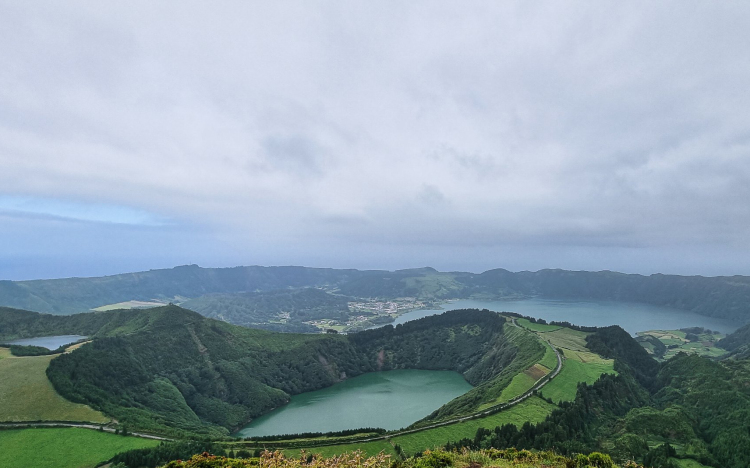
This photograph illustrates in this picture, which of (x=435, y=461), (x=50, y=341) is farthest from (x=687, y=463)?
(x=50, y=341)

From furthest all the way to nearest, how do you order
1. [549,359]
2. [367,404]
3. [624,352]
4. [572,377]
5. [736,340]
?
1. [736,340]
2. [624,352]
3. [367,404]
4. [549,359]
5. [572,377]

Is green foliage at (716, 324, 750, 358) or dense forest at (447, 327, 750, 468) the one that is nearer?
dense forest at (447, 327, 750, 468)

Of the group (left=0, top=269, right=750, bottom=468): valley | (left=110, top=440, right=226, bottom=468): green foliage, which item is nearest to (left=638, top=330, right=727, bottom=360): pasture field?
(left=0, top=269, right=750, bottom=468): valley

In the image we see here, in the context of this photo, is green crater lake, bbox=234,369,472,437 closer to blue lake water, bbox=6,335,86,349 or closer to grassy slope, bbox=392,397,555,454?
grassy slope, bbox=392,397,555,454

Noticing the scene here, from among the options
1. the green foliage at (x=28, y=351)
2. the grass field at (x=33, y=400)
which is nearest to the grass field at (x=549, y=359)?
the grass field at (x=33, y=400)

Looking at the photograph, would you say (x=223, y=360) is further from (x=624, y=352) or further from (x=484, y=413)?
(x=624, y=352)

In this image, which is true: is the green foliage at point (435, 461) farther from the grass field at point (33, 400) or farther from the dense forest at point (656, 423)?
the grass field at point (33, 400)
